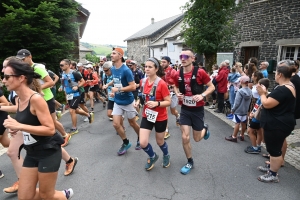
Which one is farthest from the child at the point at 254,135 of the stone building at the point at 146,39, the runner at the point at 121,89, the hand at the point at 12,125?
the stone building at the point at 146,39

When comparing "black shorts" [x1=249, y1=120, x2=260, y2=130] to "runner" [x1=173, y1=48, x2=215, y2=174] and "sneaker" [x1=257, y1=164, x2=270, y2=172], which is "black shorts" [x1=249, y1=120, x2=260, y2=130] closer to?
"sneaker" [x1=257, y1=164, x2=270, y2=172]

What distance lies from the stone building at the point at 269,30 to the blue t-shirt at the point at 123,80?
8.63 metres

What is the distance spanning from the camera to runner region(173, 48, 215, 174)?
3.51 m

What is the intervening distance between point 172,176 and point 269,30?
10148 mm

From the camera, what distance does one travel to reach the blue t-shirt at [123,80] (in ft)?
13.5

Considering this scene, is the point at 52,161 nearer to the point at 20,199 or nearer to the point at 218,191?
the point at 20,199

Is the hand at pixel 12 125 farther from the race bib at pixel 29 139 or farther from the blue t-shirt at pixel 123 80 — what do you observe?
the blue t-shirt at pixel 123 80

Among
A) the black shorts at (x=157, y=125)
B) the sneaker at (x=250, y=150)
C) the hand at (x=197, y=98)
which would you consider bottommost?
the sneaker at (x=250, y=150)

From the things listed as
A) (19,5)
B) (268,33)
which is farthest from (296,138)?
(19,5)

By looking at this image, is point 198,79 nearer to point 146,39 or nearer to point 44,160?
point 44,160

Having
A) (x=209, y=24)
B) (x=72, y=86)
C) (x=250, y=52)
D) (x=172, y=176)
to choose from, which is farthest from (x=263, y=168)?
(x=250, y=52)

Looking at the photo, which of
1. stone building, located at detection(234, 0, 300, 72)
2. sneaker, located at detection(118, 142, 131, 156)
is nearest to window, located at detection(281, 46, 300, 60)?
stone building, located at detection(234, 0, 300, 72)

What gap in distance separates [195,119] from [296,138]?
3476 mm

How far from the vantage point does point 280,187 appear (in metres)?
3.25
